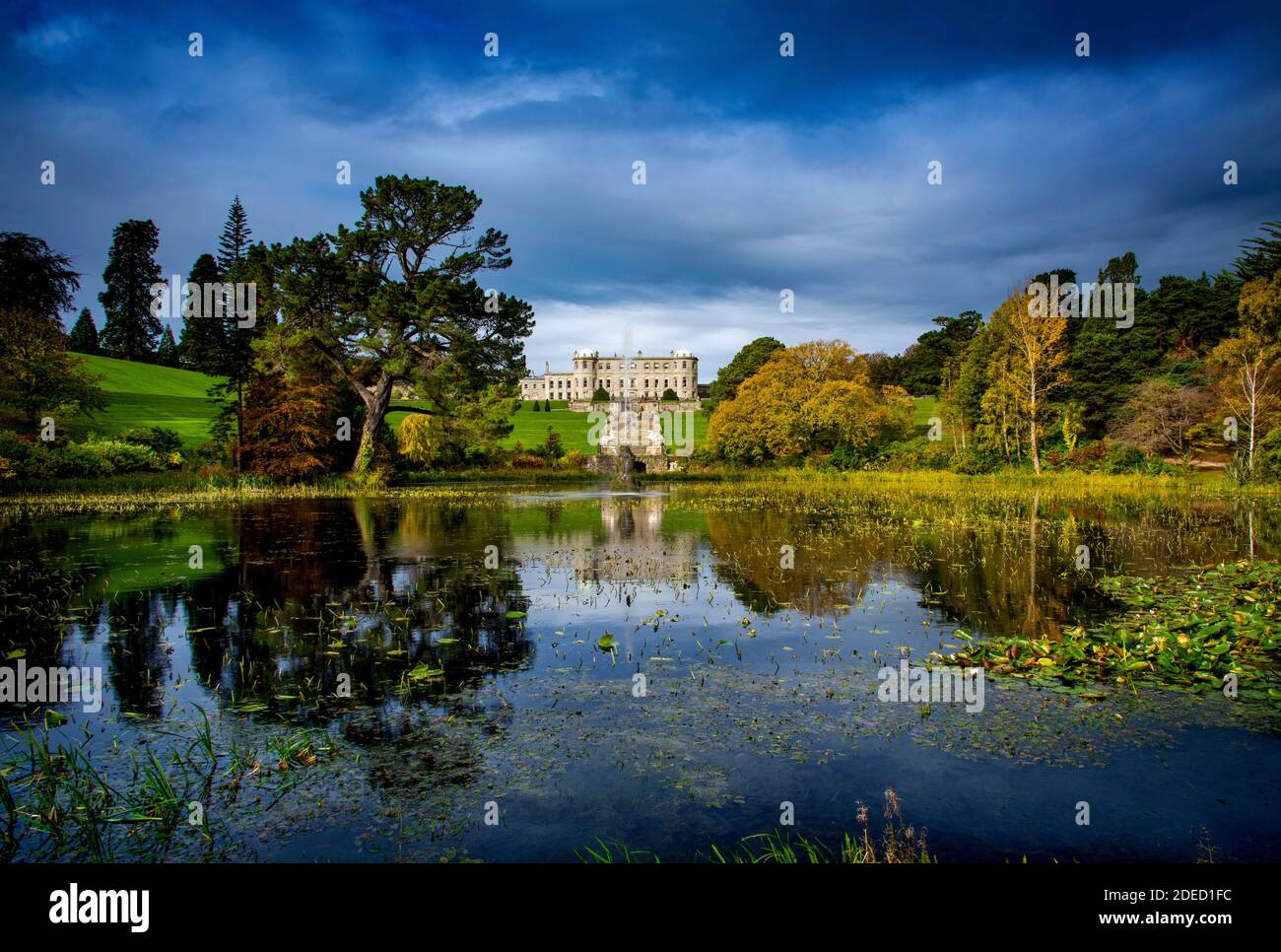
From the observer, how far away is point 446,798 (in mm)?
5062

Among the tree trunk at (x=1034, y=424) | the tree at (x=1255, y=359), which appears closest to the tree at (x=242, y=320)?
the tree trunk at (x=1034, y=424)

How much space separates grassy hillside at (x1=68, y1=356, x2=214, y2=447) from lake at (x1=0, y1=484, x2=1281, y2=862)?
41.3m

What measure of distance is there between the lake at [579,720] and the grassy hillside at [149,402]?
41.3 metres

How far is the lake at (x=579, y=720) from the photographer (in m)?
4.69

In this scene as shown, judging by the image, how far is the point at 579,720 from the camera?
6570mm

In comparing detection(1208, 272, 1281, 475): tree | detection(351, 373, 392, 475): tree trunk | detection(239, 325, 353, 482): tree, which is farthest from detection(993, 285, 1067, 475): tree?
detection(239, 325, 353, 482): tree

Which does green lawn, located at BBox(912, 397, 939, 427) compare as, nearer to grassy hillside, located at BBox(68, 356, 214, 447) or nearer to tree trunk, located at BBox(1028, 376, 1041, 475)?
tree trunk, located at BBox(1028, 376, 1041, 475)

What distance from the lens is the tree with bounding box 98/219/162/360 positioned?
7894 cm

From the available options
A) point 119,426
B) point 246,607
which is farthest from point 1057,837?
point 119,426

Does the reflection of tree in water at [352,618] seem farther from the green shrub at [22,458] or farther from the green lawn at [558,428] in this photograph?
the green lawn at [558,428]

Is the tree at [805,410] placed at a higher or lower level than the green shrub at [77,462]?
higher

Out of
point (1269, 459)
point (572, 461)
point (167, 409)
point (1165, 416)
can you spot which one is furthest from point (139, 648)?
point (167, 409)

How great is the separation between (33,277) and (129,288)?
5382 cm
